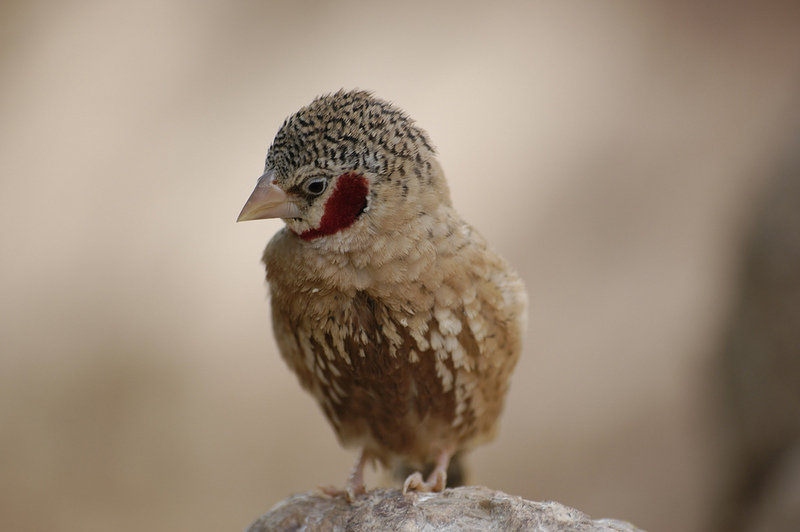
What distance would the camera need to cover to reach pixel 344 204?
2.71m

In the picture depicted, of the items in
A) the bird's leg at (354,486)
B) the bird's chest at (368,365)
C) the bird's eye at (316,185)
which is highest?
the bird's eye at (316,185)

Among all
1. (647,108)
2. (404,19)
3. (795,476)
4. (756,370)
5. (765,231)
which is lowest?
(795,476)

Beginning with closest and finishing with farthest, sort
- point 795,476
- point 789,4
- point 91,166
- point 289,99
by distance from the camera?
point 795,476 < point 91,166 < point 289,99 < point 789,4

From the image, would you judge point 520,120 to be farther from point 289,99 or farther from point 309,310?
point 309,310

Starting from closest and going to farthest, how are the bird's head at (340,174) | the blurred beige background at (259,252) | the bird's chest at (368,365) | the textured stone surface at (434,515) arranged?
the textured stone surface at (434,515), the bird's head at (340,174), the bird's chest at (368,365), the blurred beige background at (259,252)

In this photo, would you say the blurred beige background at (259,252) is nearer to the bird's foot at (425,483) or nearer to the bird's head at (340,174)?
the bird's foot at (425,483)

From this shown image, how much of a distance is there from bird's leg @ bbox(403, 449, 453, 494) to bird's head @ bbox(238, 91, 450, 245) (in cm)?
94

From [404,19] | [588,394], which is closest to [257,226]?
[404,19]

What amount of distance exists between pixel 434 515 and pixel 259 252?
3997 mm

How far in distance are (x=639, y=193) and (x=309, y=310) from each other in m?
5.59

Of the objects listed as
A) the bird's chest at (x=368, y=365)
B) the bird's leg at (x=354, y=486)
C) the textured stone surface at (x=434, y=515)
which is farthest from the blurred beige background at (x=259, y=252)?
the textured stone surface at (x=434, y=515)

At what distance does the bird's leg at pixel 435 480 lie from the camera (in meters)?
2.91

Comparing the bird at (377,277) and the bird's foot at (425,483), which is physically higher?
the bird at (377,277)

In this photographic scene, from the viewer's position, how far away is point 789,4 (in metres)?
8.93
